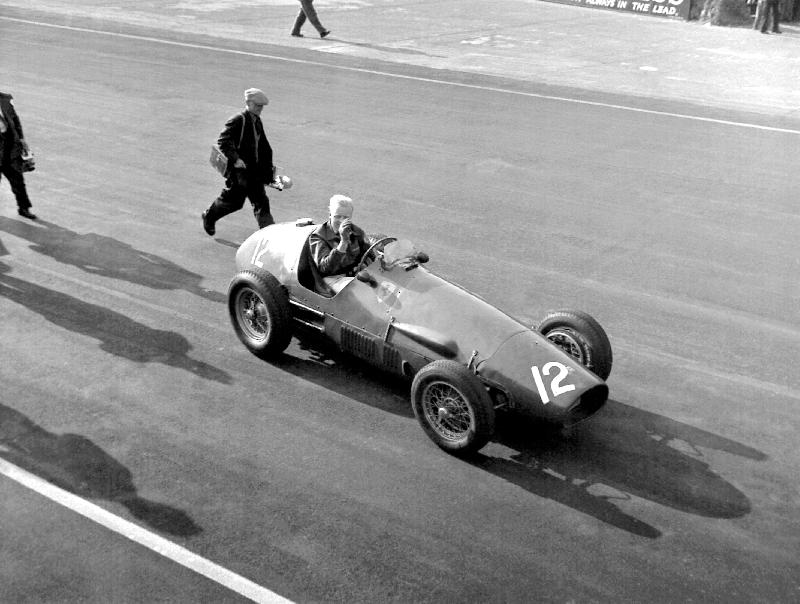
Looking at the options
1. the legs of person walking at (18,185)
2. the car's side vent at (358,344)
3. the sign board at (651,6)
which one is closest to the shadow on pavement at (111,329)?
the car's side vent at (358,344)

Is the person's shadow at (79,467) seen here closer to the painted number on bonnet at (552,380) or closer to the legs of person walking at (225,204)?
the painted number on bonnet at (552,380)

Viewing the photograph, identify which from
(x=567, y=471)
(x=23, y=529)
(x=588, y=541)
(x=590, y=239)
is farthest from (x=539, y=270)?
(x=23, y=529)

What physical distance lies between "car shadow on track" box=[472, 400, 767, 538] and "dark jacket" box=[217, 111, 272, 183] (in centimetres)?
515

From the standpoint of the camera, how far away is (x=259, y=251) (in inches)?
367

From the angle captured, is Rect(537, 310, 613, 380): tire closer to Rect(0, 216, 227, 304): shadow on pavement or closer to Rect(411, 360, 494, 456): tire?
Rect(411, 360, 494, 456): tire

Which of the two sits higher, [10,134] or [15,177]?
[10,134]

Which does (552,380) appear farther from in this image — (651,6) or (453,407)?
(651,6)

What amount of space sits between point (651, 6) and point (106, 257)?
91.3 ft

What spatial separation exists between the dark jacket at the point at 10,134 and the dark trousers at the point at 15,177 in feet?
0.16

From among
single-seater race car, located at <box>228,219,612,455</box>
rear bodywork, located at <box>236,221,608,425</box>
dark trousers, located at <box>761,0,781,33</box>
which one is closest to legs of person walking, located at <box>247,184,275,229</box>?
single-seater race car, located at <box>228,219,612,455</box>

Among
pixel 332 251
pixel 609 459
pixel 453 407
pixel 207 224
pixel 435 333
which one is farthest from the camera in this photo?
pixel 207 224

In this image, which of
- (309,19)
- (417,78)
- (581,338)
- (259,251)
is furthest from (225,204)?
(309,19)

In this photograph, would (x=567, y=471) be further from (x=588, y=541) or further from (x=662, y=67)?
(x=662, y=67)

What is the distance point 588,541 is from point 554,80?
723 inches
